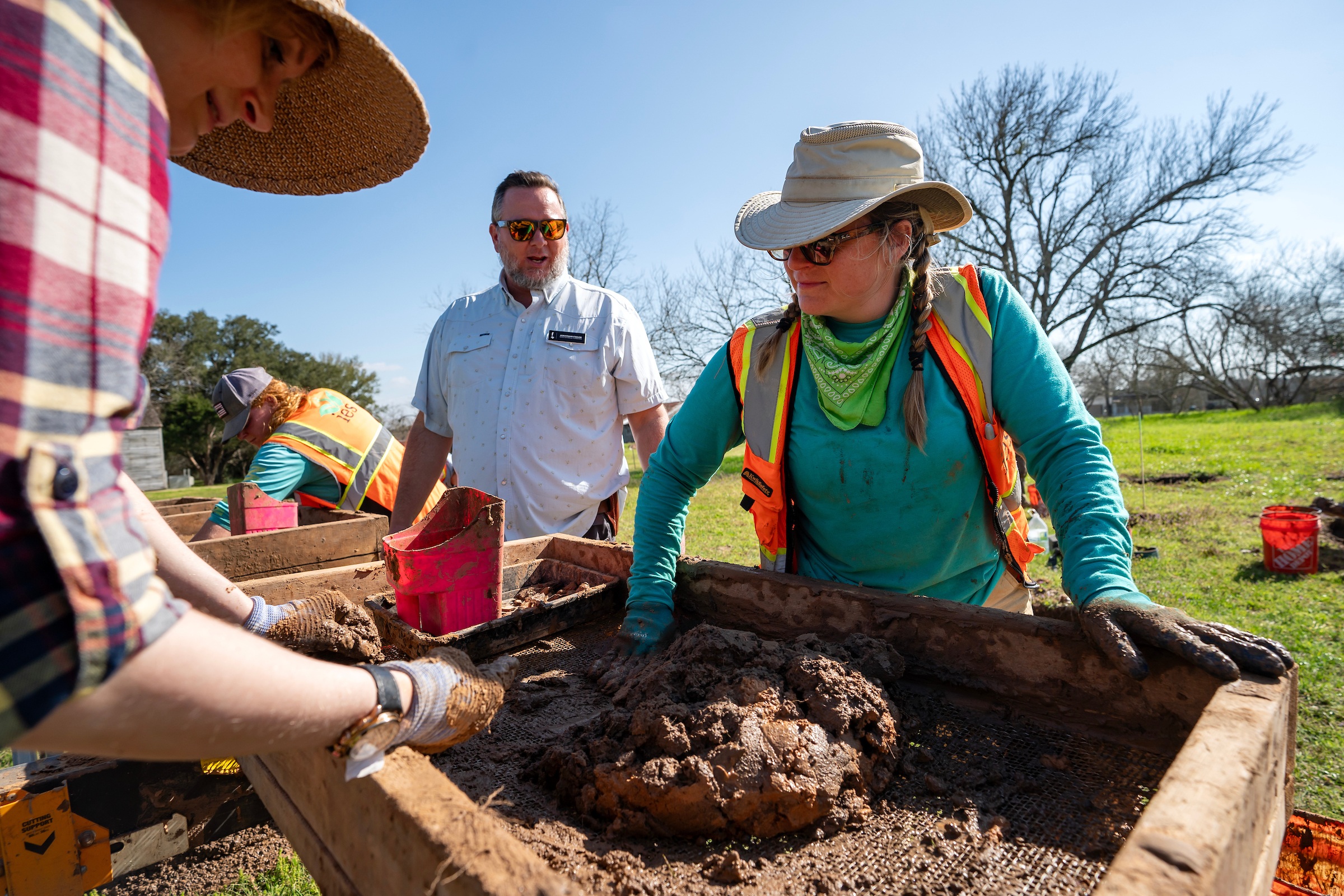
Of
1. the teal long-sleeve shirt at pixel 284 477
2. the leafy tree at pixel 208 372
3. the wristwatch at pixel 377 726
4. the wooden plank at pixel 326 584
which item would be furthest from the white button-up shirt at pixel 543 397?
the leafy tree at pixel 208 372

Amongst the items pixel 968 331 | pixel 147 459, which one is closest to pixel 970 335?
pixel 968 331

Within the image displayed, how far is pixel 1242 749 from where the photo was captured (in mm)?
1103

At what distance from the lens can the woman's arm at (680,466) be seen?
2246mm

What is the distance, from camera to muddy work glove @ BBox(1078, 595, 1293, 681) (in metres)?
1.36

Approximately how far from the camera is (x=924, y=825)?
1310 mm

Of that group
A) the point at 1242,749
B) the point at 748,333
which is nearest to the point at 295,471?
the point at 748,333

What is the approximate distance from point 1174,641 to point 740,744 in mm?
865

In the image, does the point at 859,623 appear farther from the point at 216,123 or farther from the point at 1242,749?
the point at 216,123

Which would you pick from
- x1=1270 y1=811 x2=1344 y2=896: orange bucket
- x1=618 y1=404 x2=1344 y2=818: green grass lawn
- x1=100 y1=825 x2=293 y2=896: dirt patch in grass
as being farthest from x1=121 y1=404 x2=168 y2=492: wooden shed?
x1=1270 y1=811 x2=1344 y2=896: orange bucket

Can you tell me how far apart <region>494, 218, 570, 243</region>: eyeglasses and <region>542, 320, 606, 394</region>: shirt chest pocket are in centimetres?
45

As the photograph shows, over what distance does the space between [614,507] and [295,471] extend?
1.76m

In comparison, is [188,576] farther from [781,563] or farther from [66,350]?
[781,563]

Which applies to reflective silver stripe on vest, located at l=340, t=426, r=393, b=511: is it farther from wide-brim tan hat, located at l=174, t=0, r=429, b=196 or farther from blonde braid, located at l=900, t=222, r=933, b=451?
blonde braid, located at l=900, t=222, r=933, b=451

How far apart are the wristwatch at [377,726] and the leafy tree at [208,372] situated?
30286 millimetres
